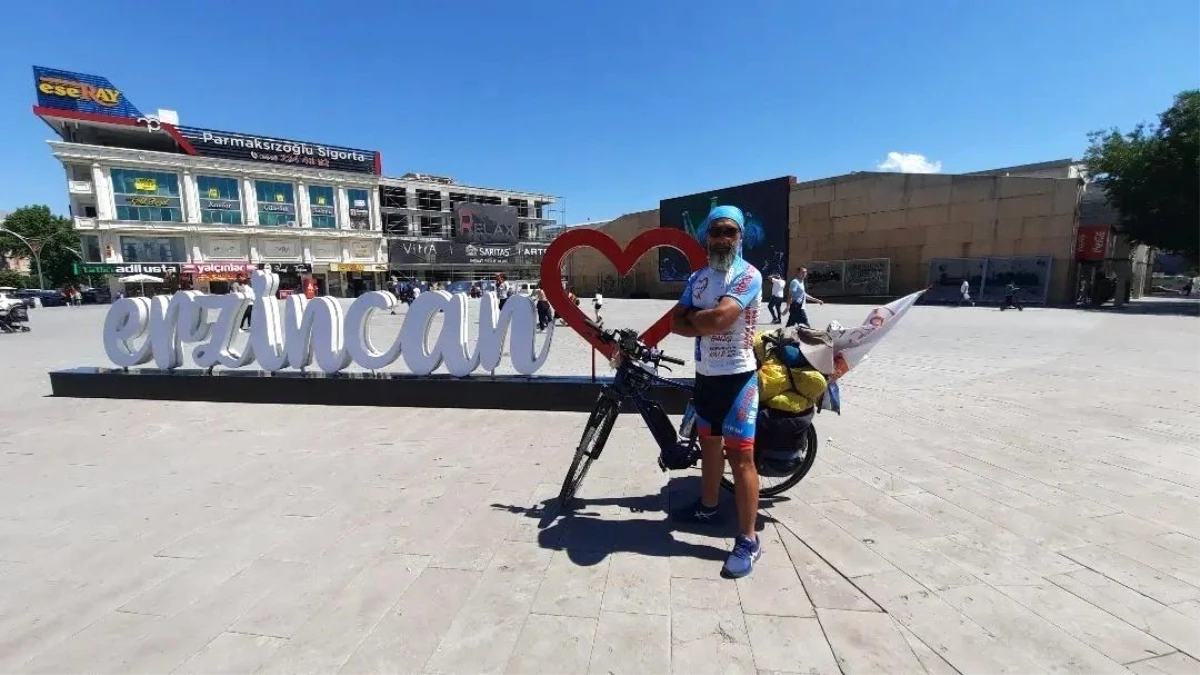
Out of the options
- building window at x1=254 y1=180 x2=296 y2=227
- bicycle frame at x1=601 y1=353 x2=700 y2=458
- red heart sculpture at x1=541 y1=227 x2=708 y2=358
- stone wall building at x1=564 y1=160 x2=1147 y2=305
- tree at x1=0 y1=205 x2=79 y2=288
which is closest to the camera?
bicycle frame at x1=601 y1=353 x2=700 y2=458

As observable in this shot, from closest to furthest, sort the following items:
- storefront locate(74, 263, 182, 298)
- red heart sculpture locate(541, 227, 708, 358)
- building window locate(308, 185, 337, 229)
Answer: red heart sculpture locate(541, 227, 708, 358) → storefront locate(74, 263, 182, 298) → building window locate(308, 185, 337, 229)

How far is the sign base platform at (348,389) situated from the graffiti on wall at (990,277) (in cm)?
2546

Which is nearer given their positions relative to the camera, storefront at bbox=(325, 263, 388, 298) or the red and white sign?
the red and white sign

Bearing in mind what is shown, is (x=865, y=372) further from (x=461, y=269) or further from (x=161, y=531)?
(x=461, y=269)

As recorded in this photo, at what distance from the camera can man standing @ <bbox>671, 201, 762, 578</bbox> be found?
2594mm

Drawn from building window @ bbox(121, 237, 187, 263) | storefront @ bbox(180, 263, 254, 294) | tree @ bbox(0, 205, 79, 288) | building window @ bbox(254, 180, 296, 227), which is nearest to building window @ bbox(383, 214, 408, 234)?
building window @ bbox(254, 180, 296, 227)

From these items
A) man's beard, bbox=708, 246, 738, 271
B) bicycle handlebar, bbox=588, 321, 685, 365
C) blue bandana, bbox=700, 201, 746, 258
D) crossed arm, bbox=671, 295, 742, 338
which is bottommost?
bicycle handlebar, bbox=588, 321, 685, 365

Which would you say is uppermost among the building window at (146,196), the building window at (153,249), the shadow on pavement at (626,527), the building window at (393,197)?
the building window at (393,197)

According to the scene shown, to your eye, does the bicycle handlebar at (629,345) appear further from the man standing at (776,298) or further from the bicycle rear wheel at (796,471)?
the man standing at (776,298)

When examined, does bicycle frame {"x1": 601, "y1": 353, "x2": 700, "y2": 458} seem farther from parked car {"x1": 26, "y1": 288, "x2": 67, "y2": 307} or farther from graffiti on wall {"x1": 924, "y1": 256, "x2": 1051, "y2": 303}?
parked car {"x1": 26, "y1": 288, "x2": 67, "y2": 307}

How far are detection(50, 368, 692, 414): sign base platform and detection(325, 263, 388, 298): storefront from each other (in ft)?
159

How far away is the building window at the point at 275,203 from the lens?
48.2m

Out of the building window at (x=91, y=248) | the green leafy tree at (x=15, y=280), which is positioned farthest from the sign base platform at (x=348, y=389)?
Answer: the green leafy tree at (x=15, y=280)

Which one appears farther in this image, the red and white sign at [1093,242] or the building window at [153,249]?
the building window at [153,249]
